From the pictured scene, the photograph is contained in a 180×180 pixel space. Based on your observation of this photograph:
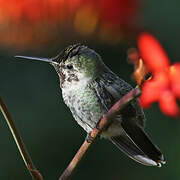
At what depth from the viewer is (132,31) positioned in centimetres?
155

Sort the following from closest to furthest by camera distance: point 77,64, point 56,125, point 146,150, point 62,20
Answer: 1. point 146,150
2. point 77,64
3. point 62,20
4. point 56,125

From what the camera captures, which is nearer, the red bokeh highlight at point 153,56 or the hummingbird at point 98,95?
the red bokeh highlight at point 153,56

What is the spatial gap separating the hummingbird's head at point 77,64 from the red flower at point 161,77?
0.93 ft

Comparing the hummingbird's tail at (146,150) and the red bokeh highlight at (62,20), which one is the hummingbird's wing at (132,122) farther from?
the red bokeh highlight at (62,20)

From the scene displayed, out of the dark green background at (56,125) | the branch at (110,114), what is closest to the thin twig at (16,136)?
the branch at (110,114)

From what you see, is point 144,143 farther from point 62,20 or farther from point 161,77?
point 62,20

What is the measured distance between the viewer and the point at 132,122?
764 millimetres

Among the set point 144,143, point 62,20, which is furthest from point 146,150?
point 62,20

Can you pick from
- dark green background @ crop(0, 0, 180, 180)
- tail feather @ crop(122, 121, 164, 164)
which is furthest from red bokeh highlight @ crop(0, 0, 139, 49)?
tail feather @ crop(122, 121, 164, 164)

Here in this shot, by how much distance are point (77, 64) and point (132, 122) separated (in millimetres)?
129

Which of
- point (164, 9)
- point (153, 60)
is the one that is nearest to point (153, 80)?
point (153, 60)

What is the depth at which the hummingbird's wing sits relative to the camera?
696mm

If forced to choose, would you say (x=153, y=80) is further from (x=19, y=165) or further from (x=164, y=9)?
(x=19, y=165)

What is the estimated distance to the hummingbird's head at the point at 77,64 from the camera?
0.78 m
